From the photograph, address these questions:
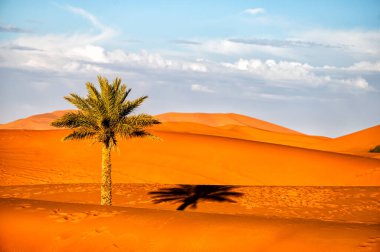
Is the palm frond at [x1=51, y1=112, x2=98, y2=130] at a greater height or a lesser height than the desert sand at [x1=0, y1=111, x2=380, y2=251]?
greater

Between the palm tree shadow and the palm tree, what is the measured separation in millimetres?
6079

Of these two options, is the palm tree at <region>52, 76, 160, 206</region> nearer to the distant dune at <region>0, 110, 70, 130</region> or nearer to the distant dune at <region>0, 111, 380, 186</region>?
the distant dune at <region>0, 111, 380, 186</region>

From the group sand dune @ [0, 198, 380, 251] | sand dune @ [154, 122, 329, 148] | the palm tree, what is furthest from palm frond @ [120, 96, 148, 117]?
sand dune @ [154, 122, 329, 148]

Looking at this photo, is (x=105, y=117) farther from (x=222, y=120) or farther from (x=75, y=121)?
(x=222, y=120)

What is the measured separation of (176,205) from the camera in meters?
24.7

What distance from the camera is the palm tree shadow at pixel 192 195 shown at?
84.2 ft

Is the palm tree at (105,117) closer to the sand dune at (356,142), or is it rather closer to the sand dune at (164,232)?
the sand dune at (164,232)

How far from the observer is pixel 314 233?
11484 millimetres

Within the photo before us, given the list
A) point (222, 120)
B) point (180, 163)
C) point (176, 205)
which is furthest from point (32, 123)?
point (176, 205)

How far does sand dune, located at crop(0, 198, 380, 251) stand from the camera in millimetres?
11016

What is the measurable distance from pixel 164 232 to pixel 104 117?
8.66 metres

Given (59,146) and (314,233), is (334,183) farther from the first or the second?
(314,233)

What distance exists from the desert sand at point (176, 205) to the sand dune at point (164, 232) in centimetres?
3

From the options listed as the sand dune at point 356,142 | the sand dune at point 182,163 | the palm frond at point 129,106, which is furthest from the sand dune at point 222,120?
the palm frond at point 129,106
